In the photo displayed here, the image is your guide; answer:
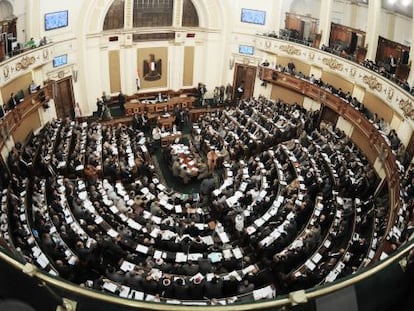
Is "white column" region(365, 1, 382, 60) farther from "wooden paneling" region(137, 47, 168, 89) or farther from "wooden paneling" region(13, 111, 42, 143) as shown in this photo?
"wooden paneling" region(13, 111, 42, 143)

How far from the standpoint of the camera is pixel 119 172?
58.6ft

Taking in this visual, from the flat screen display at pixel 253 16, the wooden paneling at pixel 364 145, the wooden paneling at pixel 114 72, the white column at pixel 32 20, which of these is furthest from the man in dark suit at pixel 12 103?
the wooden paneling at pixel 364 145

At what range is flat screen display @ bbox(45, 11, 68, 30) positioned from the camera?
20.8 m

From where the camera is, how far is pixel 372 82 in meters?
19.3

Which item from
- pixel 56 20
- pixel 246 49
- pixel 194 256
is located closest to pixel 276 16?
pixel 246 49

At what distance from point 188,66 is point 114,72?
515 centimetres

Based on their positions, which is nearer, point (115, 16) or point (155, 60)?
point (115, 16)

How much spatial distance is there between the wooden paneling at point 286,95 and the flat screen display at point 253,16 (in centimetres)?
425

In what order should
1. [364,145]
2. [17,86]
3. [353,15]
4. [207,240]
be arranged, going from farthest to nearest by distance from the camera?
1. [353,15]
2. [364,145]
3. [17,86]
4. [207,240]

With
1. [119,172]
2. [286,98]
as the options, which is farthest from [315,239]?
[286,98]

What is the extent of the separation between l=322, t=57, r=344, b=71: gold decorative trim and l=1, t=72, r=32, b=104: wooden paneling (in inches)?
629

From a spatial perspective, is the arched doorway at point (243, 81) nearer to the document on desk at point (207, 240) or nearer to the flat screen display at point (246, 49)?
the flat screen display at point (246, 49)

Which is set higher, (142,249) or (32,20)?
(32,20)

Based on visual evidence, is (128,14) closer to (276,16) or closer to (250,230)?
(276,16)
